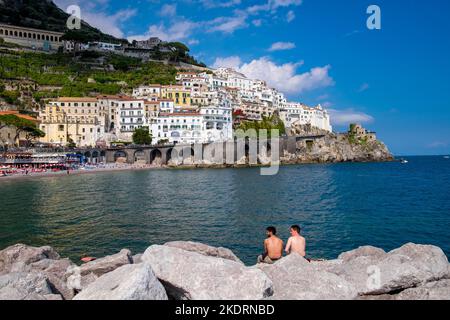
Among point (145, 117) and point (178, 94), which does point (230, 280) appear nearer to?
point (145, 117)

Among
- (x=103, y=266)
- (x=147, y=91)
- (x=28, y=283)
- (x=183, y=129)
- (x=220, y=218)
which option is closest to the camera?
Answer: (x=28, y=283)

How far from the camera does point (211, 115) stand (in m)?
92.9

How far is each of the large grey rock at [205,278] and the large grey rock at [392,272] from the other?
2.29 metres

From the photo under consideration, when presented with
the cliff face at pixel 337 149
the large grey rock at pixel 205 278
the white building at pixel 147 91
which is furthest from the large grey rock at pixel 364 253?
the white building at pixel 147 91

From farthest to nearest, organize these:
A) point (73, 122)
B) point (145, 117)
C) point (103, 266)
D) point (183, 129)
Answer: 1. point (145, 117)
2. point (183, 129)
3. point (73, 122)
4. point (103, 266)

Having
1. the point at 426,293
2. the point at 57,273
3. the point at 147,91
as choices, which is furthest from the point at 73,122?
the point at 426,293

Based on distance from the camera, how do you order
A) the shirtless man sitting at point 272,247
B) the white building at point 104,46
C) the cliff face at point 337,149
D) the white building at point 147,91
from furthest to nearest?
the white building at point 104,46 → the cliff face at point 337,149 → the white building at point 147,91 → the shirtless man sitting at point 272,247

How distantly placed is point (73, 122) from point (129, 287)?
9027 cm

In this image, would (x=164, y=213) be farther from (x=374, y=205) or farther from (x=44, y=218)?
(x=374, y=205)

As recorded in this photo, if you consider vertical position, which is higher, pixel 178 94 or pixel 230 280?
pixel 178 94

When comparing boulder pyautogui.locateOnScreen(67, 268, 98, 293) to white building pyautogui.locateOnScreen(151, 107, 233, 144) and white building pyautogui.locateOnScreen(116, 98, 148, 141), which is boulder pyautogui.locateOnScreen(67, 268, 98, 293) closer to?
white building pyautogui.locateOnScreen(151, 107, 233, 144)

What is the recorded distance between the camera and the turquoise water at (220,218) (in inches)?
742

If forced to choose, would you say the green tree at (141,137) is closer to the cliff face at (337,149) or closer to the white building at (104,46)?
the cliff face at (337,149)

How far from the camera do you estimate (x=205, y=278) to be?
6.44 meters
